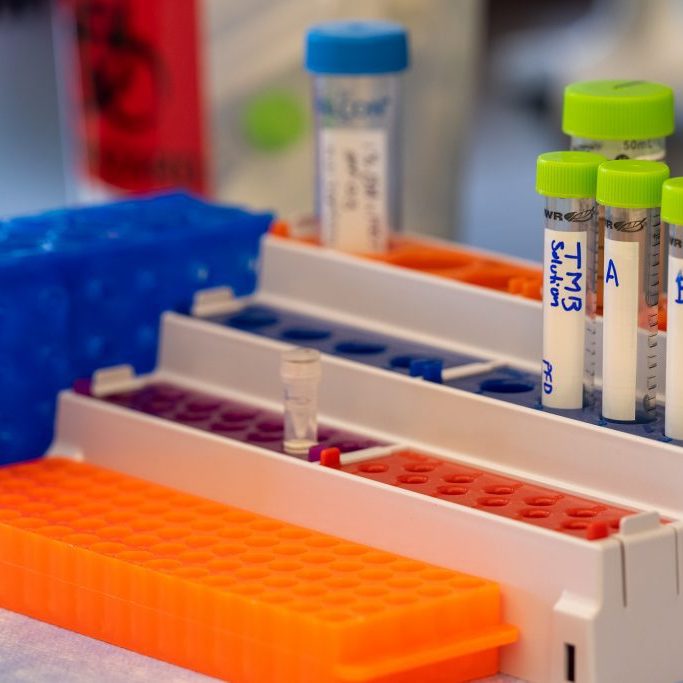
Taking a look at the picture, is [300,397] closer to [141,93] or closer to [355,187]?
[355,187]

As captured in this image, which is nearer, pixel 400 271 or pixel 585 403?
pixel 585 403

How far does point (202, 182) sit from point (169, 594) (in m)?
0.98

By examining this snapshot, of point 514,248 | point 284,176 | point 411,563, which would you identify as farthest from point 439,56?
point 411,563

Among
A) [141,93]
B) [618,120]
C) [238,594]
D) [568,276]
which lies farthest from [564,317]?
[141,93]

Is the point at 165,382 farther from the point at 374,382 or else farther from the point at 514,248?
the point at 514,248

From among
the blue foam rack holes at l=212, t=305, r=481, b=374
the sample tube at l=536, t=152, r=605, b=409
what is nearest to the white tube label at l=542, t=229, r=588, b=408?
the sample tube at l=536, t=152, r=605, b=409

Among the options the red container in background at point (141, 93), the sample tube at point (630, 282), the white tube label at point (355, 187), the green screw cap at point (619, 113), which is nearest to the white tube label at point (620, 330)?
the sample tube at point (630, 282)

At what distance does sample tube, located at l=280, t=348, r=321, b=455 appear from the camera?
1051mm

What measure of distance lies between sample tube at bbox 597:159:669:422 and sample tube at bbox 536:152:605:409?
0.02 m

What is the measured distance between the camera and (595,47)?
2.35 m

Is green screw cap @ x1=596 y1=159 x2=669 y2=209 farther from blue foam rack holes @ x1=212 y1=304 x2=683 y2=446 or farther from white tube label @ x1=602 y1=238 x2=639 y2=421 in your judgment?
blue foam rack holes @ x1=212 y1=304 x2=683 y2=446

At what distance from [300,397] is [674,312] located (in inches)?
9.0

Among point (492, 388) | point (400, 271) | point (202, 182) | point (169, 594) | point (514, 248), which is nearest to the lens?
point (169, 594)

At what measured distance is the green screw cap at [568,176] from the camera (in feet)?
3.25
